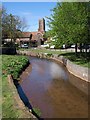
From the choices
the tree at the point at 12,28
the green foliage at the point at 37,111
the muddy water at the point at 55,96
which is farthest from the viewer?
the tree at the point at 12,28

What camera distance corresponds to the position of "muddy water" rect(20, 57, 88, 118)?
58.0 ft

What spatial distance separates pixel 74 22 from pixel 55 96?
1616cm

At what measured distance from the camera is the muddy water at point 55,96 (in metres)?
17.7

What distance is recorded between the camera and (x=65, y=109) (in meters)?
18.3

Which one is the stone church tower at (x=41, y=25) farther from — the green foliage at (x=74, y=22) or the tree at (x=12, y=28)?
the green foliage at (x=74, y=22)

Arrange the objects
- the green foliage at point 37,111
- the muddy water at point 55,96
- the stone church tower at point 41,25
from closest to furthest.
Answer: the green foliage at point 37,111, the muddy water at point 55,96, the stone church tower at point 41,25

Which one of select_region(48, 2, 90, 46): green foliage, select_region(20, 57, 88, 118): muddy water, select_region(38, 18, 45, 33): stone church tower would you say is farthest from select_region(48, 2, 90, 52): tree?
select_region(38, 18, 45, 33): stone church tower

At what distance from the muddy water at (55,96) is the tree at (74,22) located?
6.23 meters

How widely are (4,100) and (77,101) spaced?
610 cm

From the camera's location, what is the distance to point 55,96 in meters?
22.2

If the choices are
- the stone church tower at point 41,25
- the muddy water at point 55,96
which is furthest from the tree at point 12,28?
the muddy water at point 55,96

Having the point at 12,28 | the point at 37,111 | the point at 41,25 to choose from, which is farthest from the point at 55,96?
the point at 41,25

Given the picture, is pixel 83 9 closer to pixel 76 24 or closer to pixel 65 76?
pixel 76 24

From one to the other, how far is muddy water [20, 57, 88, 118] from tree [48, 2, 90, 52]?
6.23m
